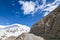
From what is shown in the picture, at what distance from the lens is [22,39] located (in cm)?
4369

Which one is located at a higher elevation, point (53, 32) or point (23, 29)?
point (23, 29)

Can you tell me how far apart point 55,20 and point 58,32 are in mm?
2609

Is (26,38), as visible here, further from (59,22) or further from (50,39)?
(59,22)

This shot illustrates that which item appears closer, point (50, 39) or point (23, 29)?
point (50, 39)

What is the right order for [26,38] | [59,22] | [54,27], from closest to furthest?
1. [59,22]
2. [54,27]
3. [26,38]

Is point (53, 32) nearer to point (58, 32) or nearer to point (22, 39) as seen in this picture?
point (58, 32)

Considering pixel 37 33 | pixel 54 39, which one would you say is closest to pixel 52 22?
pixel 54 39

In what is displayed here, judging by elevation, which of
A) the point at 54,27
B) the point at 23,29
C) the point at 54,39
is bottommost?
the point at 54,39

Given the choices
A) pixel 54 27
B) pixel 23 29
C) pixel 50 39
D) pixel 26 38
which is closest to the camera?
pixel 54 27

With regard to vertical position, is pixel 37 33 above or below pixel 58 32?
above

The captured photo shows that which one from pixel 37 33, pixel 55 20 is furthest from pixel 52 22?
pixel 37 33

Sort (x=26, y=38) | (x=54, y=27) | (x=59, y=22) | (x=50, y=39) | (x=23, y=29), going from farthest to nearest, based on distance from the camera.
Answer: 1. (x=23, y=29)
2. (x=26, y=38)
3. (x=50, y=39)
4. (x=54, y=27)
5. (x=59, y=22)

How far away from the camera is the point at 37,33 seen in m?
43.7

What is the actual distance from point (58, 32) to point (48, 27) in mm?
4125
